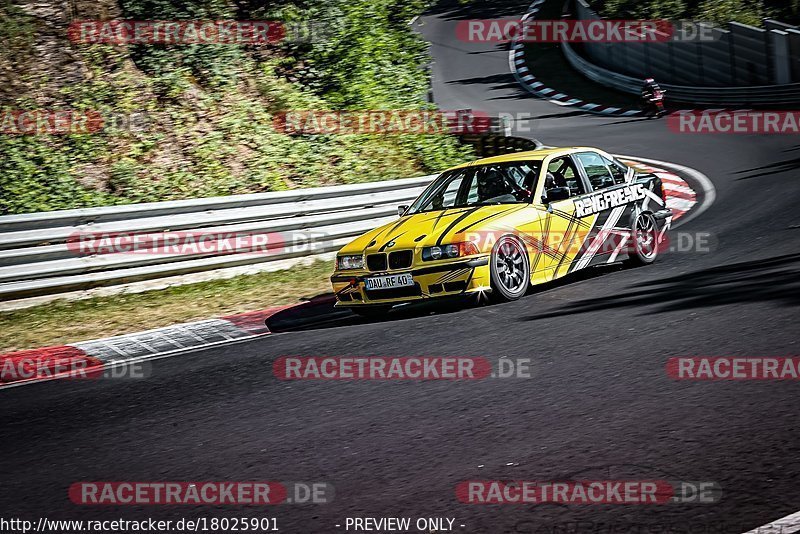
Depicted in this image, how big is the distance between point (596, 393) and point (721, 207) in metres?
9.36

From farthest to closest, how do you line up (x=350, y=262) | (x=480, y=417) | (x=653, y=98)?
(x=653, y=98)
(x=350, y=262)
(x=480, y=417)

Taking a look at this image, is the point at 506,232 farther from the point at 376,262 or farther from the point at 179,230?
the point at 179,230

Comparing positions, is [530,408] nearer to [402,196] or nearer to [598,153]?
[598,153]

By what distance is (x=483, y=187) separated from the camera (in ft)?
32.1

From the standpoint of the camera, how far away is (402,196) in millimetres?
13211

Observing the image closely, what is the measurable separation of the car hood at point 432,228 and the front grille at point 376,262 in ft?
0.21

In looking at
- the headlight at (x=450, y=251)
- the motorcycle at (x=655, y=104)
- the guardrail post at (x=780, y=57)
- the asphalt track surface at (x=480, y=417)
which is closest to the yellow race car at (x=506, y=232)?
the headlight at (x=450, y=251)

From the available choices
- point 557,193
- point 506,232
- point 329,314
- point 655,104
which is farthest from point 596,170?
point 655,104

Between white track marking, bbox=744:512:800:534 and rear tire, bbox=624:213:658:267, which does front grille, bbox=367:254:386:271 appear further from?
white track marking, bbox=744:512:800:534

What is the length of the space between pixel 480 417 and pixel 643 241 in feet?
19.0

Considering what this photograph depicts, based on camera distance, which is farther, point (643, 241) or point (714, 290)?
A: point (643, 241)

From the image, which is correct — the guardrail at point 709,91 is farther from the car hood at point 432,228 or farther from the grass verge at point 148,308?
the car hood at point 432,228

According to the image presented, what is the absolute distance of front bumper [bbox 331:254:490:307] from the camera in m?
8.50

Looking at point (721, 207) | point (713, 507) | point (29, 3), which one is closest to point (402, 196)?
point (721, 207)
